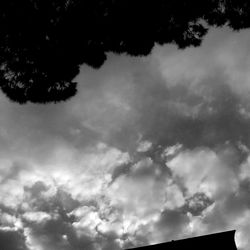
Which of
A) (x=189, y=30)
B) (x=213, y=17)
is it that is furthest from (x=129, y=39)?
(x=213, y=17)

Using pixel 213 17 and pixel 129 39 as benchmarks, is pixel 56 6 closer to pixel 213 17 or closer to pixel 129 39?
pixel 129 39

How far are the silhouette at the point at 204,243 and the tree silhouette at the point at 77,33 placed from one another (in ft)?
40.1

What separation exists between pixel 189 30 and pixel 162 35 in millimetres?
1144

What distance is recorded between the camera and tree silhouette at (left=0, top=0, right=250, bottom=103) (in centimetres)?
911

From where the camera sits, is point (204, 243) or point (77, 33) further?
point (204, 243)

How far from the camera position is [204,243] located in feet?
57.0

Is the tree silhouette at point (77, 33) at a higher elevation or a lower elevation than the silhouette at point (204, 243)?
higher

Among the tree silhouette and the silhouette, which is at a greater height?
the tree silhouette

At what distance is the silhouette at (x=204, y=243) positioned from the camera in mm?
17328

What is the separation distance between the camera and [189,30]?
34.2 feet

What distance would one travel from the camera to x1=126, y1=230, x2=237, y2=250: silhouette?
1733cm

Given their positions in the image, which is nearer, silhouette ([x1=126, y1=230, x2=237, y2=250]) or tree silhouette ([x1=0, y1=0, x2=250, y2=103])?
tree silhouette ([x1=0, y1=0, x2=250, y2=103])

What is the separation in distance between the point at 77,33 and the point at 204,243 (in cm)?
1443

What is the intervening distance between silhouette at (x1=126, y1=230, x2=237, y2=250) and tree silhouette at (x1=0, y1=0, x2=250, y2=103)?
12.2m
